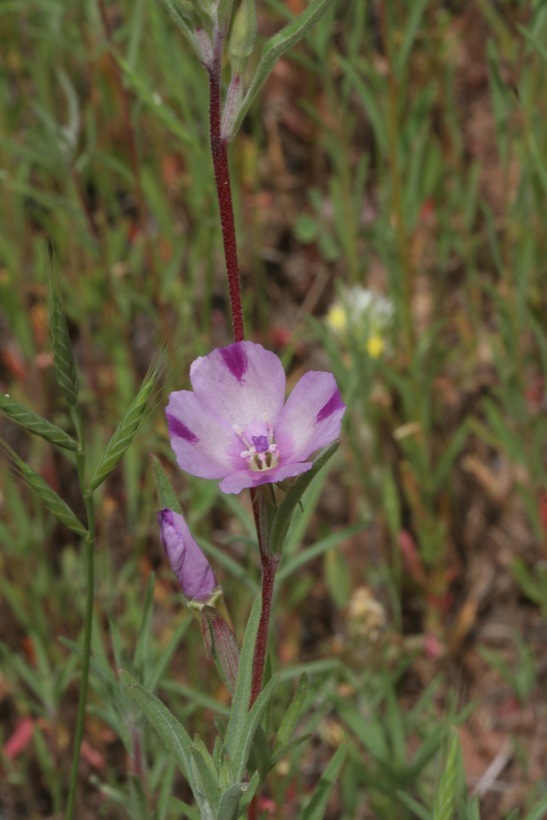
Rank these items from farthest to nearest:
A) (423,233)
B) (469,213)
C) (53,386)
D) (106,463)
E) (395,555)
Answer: (423,233) → (53,386) → (469,213) → (395,555) → (106,463)

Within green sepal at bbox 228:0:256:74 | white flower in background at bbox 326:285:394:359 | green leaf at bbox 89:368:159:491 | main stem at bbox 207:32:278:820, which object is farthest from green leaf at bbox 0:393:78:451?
white flower in background at bbox 326:285:394:359

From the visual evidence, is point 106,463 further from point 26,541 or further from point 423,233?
point 423,233

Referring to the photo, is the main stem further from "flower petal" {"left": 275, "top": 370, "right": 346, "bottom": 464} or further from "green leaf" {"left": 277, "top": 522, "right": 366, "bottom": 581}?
"green leaf" {"left": 277, "top": 522, "right": 366, "bottom": 581}

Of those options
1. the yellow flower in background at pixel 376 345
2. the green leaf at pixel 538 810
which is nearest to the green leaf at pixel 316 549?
the green leaf at pixel 538 810

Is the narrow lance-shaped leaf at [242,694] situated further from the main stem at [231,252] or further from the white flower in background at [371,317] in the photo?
the white flower in background at [371,317]

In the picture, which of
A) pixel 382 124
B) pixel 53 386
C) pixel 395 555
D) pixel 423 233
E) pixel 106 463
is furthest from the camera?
pixel 423 233

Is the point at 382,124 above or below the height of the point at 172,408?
above

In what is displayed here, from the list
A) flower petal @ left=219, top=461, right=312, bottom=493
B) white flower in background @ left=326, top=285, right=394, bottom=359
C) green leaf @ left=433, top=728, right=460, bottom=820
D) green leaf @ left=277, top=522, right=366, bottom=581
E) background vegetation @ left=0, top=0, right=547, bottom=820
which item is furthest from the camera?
white flower in background @ left=326, top=285, right=394, bottom=359

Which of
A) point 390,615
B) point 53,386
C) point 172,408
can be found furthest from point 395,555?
point 172,408
